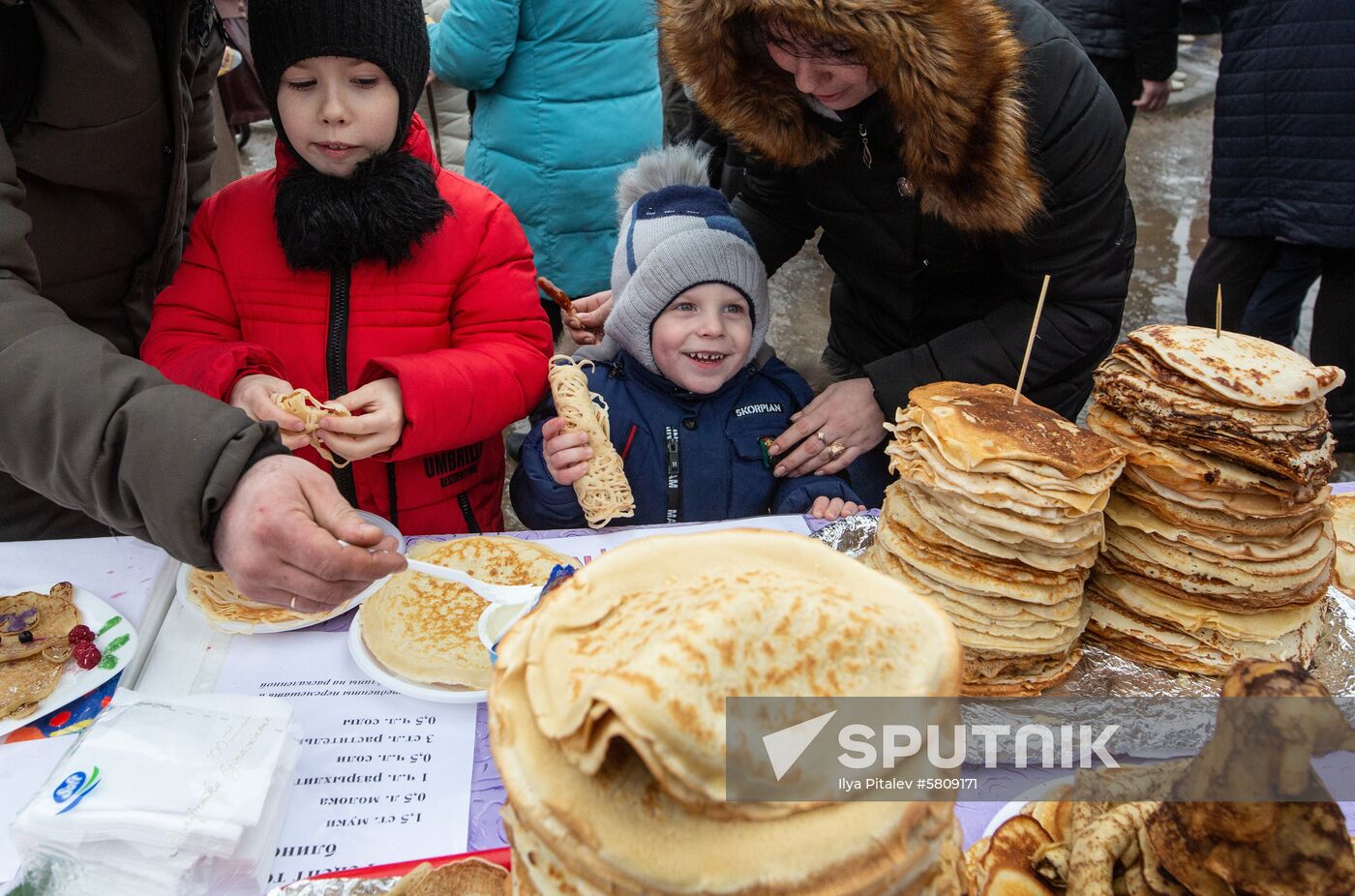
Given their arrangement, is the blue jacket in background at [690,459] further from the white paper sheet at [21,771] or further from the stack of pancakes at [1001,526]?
the white paper sheet at [21,771]

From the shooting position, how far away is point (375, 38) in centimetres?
203

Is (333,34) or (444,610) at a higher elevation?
(333,34)

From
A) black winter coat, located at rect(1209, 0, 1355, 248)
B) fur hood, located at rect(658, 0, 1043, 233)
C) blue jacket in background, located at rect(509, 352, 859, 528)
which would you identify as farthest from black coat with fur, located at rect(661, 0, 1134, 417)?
black winter coat, located at rect(1209, 0, 1355, 248)

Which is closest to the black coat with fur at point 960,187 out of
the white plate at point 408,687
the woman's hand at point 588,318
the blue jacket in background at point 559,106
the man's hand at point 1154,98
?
the woman's hand at point 588,318

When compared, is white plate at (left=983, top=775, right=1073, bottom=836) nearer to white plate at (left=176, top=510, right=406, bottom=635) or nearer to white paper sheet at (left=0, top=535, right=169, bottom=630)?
white plate at (left=176, top=510, right=406, bottom=635)

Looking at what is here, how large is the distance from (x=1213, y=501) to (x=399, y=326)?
2.03 m

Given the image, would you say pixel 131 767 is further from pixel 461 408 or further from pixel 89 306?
pixel 89 306

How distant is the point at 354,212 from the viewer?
2.17 m

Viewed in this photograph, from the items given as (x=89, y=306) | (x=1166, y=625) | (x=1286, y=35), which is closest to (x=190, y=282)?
(x=89, y=306)

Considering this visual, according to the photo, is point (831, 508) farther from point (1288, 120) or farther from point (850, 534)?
point (1288, 120)

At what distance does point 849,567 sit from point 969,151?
59.1 inches

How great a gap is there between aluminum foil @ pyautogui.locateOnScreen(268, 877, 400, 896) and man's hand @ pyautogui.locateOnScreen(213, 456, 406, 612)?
0.43 meters

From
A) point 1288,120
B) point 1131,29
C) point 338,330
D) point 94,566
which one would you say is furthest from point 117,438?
point 1131,29

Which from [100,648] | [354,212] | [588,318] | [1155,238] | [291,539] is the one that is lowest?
[1155,238]
